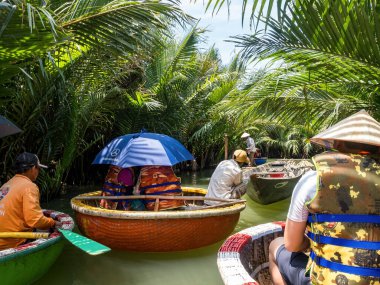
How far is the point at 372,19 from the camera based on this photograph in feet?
10.7

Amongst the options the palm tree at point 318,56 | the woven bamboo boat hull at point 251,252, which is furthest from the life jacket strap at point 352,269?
the palm tree at point 318,56

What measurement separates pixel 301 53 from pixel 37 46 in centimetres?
294

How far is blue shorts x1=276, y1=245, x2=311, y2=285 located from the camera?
87.4 inches

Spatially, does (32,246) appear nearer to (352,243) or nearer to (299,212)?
(299,212)

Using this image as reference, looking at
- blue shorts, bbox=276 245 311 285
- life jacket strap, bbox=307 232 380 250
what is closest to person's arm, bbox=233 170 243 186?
blue shorts, bbox=276 245 311 285

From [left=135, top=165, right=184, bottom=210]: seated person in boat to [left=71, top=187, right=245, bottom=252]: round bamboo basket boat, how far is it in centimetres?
54

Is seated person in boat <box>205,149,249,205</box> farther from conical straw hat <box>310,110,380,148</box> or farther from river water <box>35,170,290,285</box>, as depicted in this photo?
conical straw hat <box>310,110,380,148</box>

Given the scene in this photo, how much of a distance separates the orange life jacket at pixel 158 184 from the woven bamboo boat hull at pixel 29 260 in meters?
1.40

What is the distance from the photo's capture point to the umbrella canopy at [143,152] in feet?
16.5

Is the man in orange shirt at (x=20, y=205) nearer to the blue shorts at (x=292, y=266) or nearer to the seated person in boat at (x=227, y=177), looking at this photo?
the blue shorts at (x=292, y=266)

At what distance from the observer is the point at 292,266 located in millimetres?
2320

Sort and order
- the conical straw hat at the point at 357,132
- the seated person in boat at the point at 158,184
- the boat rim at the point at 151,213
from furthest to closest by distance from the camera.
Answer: the seated person in boat at the point at 158,184 < the boat rim at the point at 151,213 < the conical straw hat at the point at 357,132

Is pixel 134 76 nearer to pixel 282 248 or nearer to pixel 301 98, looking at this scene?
pixel 301 98

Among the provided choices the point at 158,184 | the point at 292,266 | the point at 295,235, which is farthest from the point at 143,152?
the point at 295,235
